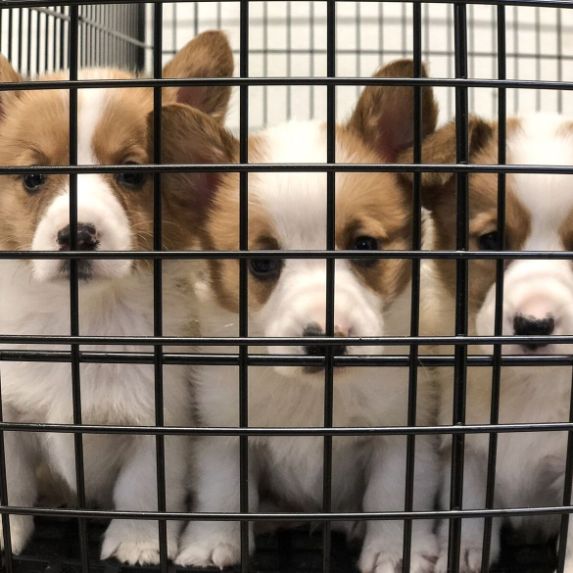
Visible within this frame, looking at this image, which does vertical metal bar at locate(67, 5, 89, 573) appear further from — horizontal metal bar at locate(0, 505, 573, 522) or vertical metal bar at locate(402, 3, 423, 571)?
vertical metal bar at locate(402, 3, 423, 571)

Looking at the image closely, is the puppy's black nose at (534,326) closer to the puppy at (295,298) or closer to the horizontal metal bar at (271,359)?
the horizontal metal bar at (271,359)

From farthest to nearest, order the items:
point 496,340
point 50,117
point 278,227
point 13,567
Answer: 1. point 50,117
2. point 278,227
3. point 13,567
4. point 496,340

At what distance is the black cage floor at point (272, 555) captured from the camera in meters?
1.21

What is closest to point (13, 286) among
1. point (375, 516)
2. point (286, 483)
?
point (286, 483)

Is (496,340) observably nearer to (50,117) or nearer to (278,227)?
(278,227)

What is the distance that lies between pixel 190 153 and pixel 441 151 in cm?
42

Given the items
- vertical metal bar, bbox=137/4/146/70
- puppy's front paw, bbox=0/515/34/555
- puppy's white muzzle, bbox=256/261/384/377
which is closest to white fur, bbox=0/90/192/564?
puppy's front paw, bbox=0/515/34/555

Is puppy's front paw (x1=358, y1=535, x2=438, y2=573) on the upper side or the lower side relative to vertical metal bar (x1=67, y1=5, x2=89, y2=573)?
lower

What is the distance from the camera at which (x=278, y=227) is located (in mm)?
1352

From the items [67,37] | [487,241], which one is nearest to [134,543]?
[487,241]

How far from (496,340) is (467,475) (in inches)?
21.3

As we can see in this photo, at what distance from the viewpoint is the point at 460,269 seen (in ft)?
3.14

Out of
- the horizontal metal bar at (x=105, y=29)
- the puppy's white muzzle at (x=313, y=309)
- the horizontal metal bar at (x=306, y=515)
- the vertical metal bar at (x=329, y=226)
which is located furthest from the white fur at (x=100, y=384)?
the horizontal metal bar at (x=105, y=29)

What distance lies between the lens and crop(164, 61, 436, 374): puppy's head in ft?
4.16
